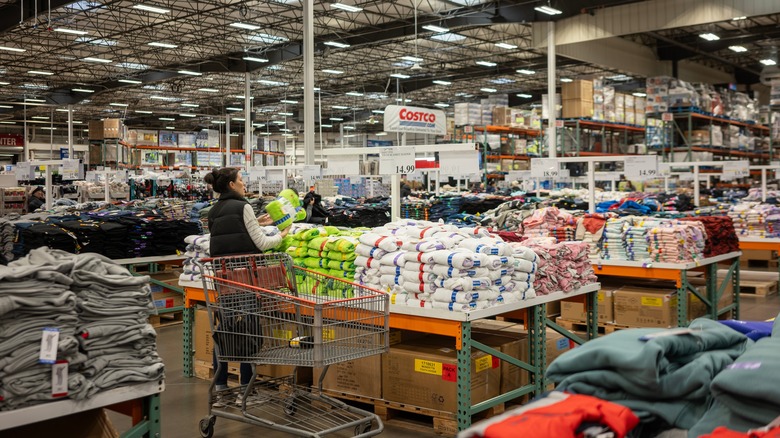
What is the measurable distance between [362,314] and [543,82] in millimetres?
29402

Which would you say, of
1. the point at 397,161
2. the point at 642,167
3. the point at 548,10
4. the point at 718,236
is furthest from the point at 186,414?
the point at 548,10

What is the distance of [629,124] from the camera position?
18297mm

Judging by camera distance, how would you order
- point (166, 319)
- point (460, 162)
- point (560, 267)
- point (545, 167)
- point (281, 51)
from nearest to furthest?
point (560, 267)
point (460, 162)
point (545, 167)
point (166, 319)
point (281, 51)

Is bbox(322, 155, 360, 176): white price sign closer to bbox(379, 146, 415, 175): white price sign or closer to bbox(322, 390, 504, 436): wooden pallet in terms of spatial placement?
bbox(379, 146, 415, 175): white price sign

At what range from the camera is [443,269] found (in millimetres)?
4930

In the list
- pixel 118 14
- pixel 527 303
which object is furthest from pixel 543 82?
pixel 527 303

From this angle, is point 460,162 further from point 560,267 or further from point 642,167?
point 642,167

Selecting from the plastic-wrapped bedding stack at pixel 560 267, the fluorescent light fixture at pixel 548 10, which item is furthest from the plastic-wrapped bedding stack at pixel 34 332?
the fluorescent light fixture at pixel 548 10

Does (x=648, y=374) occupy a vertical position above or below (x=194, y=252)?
above

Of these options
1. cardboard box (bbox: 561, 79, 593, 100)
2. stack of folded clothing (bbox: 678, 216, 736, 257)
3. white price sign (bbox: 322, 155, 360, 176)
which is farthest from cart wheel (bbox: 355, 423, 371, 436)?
cardboard box (bbox: 561, 79, 593, 100)

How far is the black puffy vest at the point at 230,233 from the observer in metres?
5.66

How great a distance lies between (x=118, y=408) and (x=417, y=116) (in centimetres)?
471

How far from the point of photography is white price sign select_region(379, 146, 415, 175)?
661cm

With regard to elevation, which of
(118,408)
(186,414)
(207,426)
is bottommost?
(186,414)
